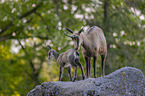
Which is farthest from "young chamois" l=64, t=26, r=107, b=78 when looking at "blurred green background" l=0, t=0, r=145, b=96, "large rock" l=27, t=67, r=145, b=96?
"blurred green background" l=0, t=0, r=145, b=96

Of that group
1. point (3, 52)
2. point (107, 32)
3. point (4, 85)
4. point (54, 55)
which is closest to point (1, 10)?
point (3, 52)

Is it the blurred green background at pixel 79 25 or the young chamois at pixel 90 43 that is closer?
the young chamois at pixel 90 43

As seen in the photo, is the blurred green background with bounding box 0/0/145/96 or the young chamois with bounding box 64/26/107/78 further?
the blurred green background with bounding box 0/0/145/96

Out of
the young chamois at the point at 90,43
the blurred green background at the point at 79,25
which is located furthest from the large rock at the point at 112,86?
the blurred green background at the point at 79,25

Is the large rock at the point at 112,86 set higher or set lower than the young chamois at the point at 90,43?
lower

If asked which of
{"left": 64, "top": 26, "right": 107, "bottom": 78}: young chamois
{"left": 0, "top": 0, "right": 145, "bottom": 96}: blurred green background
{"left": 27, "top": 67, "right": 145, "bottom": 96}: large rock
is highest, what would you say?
{"left": 0, "top": 0, "right": 145, "bottom": 96}: blurred green background

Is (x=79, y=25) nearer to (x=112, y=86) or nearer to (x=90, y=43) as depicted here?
(x=90, y=43)

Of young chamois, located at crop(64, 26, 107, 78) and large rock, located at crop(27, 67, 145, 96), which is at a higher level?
young chamois, located at crop(64, 26, 107, 78)

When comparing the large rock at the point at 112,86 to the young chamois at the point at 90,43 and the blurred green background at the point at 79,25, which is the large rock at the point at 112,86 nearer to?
the young chamois at the point at 90,43

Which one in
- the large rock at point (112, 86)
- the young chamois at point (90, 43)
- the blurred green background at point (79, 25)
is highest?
the blurred green background at point (79, 25)

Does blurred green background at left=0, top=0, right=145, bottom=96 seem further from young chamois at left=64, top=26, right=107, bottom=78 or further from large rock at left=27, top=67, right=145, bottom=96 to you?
large rock at left=27, top=67, right=145, bottom=96

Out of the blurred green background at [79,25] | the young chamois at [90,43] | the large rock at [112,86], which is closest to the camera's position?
the large rock at [112,86]

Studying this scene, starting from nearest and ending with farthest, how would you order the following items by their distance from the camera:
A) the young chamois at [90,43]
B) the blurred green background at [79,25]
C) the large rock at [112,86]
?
the large rock at [112,86], the young chamois at [90,43], the blurred green background at [79,25]

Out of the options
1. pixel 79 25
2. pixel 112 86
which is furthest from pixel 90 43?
pixel 79 25
